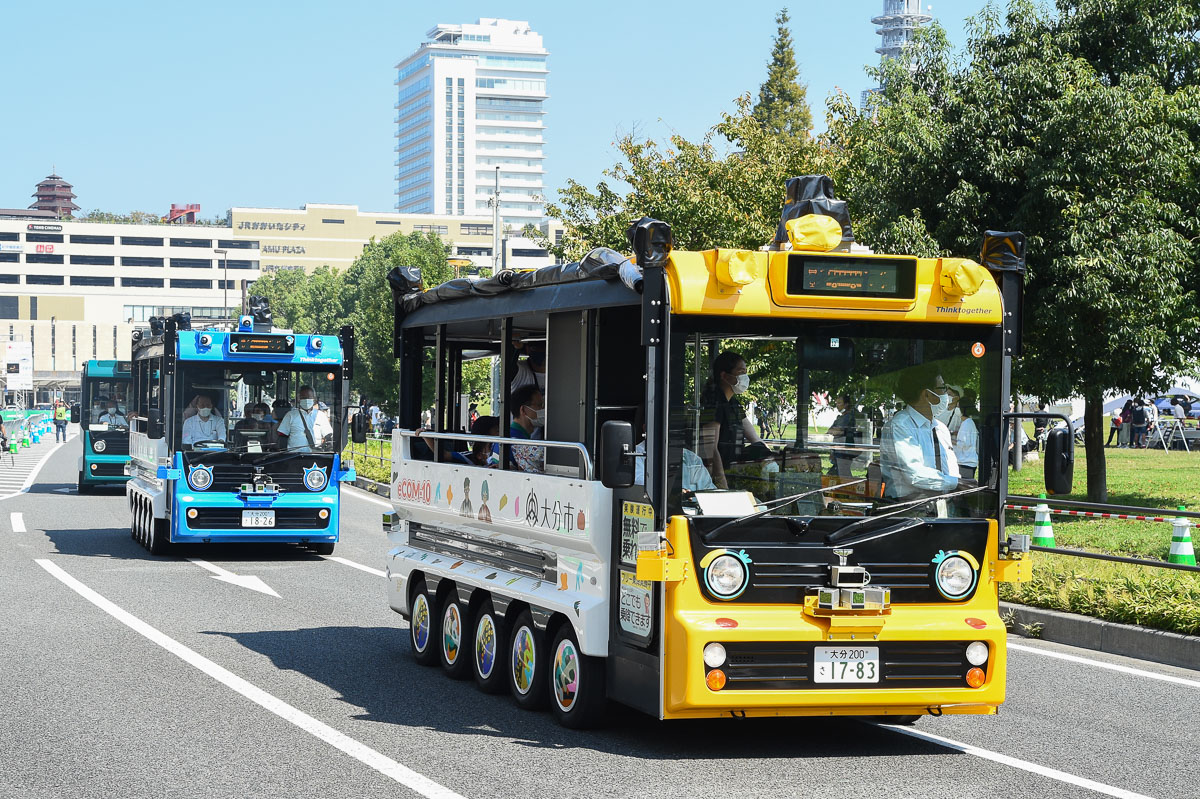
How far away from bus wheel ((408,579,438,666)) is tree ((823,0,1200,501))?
11407mm

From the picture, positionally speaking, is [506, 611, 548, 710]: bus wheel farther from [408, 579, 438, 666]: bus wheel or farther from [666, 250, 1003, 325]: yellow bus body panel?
[666, 250, 1003, 325]: yellow bus body panel

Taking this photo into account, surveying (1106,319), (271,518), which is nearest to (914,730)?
(271,518)

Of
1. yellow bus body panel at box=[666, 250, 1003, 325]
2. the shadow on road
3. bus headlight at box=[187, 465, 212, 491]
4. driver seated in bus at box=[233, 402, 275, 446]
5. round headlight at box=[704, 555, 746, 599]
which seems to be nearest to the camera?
round headlight at box=[704, 555, 746, 599]

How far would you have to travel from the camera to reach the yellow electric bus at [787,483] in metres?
7.47

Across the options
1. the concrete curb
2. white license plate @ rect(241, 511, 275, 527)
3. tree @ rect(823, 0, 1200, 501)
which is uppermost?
tree @ rect(823, 0, 1200, 501)

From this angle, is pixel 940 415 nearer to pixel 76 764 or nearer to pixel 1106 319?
pixel 76 764

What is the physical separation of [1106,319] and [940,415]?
560 inches

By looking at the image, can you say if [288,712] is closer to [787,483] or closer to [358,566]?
[787,483]

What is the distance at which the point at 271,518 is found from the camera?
18188mm

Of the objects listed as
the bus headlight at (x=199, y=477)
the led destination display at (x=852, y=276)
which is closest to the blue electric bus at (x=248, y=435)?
the bus headlight at (x=199, y=477)

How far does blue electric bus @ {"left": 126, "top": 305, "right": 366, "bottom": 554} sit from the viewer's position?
1806cm

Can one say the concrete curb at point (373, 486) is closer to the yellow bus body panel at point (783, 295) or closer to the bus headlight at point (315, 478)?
the bus headlight at point (315, 478)

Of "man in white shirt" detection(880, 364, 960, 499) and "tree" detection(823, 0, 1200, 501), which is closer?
Answer: "man in white shirt" detection(880, 364, 960, 499)

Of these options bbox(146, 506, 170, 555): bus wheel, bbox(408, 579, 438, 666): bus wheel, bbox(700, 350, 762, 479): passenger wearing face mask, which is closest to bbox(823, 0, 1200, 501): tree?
bbox(146, 506, 170, 555): bus wheel
